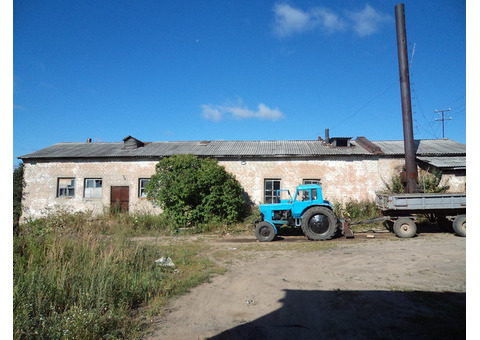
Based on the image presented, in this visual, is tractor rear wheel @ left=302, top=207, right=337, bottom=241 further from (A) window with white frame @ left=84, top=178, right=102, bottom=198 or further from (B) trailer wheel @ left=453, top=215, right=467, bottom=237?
(A) window with white frame @ left=84, top=178, right=102, bottom=198

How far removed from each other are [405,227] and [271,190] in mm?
6407

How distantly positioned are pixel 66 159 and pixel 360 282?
16090mm

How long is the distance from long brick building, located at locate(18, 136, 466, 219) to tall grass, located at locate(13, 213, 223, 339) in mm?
7611

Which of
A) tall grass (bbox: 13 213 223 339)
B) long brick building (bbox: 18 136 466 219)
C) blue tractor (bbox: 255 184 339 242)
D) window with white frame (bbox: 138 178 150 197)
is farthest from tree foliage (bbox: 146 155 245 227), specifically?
tall grass (bbox: 13 213 223 339)

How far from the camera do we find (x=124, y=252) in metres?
5.79

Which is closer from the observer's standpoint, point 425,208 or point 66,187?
point 425,208

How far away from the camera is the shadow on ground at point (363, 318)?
3059 millimetres

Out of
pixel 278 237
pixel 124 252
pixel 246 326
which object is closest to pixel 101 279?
pixel 124 252

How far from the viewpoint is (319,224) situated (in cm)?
891

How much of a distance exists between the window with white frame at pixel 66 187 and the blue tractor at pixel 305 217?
1156 cm

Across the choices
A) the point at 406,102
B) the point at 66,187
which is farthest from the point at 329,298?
the point at 66,187

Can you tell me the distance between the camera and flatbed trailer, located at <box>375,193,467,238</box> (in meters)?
8.91

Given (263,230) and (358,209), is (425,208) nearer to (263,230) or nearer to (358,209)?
(358,209)

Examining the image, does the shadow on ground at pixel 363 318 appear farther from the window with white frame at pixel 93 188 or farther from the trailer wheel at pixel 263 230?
the window with white frame at pixel 93 188
